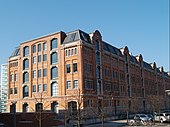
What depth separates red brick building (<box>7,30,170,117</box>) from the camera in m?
50.1

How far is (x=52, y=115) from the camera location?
38562 mm

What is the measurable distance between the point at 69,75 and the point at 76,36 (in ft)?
27.5

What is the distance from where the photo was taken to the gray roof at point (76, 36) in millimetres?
52069

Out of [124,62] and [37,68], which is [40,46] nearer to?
[37,68]

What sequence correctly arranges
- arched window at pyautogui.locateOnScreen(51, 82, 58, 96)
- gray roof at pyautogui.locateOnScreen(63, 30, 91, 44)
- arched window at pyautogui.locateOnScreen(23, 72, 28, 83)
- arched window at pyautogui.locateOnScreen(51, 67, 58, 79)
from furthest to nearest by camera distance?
arched window at pyautogui.locateOnScreen(23, 72, 28, 83)
arched window at pyautogui.locateOnScreen(51, 67, 58, 79)
arched window at pyautogui.locateOnScreen(51, 82, 58, 96)
gray roof at pyautogui.locateOnScreen(63, 30, 91, 44)

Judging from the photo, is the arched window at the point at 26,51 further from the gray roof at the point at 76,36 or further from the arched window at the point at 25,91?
the gray roof at the point at 76,36

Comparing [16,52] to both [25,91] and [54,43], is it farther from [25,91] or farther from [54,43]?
[54,43]

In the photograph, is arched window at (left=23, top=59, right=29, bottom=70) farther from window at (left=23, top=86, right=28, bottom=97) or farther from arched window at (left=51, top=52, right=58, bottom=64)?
arched window at (left=51, top=52, right=58, bottom=64)

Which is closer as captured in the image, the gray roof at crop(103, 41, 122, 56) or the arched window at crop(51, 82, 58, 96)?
the arched window at crop(51, 82, 58, 96)

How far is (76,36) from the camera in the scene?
5253 centimetres

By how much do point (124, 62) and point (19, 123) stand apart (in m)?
41.1

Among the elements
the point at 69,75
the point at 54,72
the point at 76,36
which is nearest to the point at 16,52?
the point at 54,72

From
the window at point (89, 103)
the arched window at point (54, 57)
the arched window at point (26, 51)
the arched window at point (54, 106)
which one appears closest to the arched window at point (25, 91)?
the arched window at point (26, 51)

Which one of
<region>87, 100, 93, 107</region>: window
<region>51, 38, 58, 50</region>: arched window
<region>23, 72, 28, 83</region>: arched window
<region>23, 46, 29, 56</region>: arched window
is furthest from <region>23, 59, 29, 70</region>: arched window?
<region>87, 100, 93, 107</region>: window
